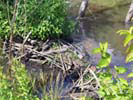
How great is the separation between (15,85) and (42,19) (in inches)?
130

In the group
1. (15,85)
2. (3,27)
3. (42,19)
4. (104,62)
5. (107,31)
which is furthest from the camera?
(107,31)

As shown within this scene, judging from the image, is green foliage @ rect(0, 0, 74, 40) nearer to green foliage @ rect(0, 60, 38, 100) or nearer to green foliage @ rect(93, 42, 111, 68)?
green foliage @ rect(0, 60, 38, 100)

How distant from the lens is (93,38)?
848 centimetres

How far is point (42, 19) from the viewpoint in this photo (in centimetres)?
659

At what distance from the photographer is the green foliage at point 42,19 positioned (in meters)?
6.41

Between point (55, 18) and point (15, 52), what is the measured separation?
1.28 metres

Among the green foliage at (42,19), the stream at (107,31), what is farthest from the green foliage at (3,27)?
the stream at (107,31)

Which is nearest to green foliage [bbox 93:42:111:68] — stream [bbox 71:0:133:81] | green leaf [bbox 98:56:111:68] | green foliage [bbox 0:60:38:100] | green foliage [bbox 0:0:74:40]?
green leaf [bbox 98:56:111:68]

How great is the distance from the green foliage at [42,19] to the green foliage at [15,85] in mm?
2883

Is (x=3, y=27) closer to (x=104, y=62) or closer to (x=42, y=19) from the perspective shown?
(x=42, y=19)

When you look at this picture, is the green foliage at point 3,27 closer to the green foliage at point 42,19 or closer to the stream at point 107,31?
the green foliage at point 42,19

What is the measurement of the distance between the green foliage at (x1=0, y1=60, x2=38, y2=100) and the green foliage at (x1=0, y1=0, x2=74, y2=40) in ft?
9.46

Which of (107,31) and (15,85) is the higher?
(107,31)

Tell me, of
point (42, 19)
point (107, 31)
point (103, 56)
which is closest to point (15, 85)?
point (103, 56)
